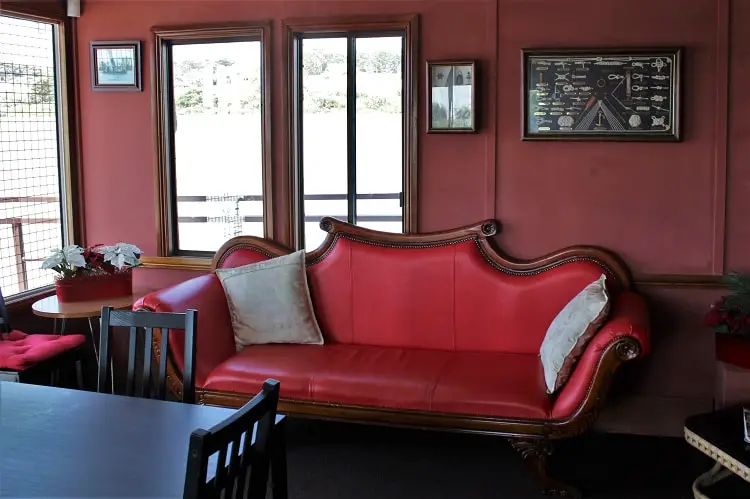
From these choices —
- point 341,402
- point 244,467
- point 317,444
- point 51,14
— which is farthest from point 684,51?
point 51,14

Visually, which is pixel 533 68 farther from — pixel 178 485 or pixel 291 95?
pixel 178 485

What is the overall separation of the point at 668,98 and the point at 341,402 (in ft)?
6.83

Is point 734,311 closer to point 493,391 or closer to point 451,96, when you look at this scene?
point 493,391

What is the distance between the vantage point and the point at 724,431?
3.05 m

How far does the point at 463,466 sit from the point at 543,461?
1.45ft

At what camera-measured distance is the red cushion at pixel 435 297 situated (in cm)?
385

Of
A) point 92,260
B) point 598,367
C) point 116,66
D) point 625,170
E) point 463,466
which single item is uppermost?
point 116,66

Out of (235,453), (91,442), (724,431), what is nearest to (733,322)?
(724,431)

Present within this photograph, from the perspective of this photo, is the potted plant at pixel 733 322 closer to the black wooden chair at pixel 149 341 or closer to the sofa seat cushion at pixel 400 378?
the sofa seat cushion at pixel 400 378

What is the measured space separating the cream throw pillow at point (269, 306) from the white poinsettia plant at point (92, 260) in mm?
553

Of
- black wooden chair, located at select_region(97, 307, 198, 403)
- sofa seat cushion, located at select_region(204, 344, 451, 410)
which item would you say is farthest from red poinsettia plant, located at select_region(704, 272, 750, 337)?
black wooden chair, located at select_region(97, 307, 198, 403)

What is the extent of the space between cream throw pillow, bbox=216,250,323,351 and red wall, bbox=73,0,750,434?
0.76 meters

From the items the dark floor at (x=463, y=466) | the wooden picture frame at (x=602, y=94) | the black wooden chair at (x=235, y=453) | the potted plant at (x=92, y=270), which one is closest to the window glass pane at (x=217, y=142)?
the potted plant at (x=92, y=270)

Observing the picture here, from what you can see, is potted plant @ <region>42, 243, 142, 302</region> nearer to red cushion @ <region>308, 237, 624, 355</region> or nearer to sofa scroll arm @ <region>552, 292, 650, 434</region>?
red cushion @ <region>308, 237, 624, 355</region>
